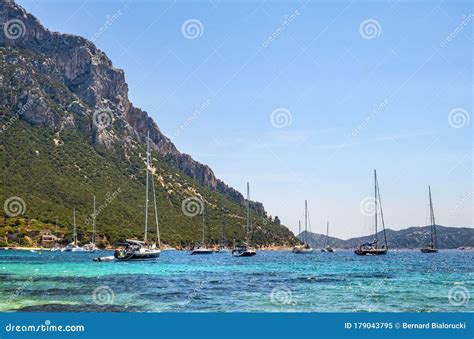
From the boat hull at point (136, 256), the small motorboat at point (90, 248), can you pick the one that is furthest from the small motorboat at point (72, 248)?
the boat hull at point (136, 256)

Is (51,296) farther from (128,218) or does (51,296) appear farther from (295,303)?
(128,218)

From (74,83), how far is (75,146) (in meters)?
40.5

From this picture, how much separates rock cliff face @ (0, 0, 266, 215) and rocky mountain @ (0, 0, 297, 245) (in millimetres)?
314

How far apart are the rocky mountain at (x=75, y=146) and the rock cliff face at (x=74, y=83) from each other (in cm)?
31

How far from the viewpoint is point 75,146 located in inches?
5300

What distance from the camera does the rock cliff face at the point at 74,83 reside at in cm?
13625

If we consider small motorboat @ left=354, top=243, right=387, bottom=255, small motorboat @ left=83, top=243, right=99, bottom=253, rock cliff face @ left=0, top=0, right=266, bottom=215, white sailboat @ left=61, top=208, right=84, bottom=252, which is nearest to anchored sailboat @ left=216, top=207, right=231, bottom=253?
rock cliff face @ left=0, top=0, right=266, bottom=215

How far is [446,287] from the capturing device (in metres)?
36.3

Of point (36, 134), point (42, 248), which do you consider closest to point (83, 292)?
point (42, 248)

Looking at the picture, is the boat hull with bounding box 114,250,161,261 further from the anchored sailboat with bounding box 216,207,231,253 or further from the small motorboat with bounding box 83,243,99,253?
the anchored sailboat with bounding box 216,207,231,253

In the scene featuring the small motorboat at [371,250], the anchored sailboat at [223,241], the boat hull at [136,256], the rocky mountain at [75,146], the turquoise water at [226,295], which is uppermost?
the rocky mountain at [75,146]

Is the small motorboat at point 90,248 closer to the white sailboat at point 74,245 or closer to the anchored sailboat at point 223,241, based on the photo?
the white sailboat at point 74,245

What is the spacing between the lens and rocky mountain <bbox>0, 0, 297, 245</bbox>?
4547 inches

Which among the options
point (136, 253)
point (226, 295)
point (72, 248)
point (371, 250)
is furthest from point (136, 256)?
point (371, 250)
